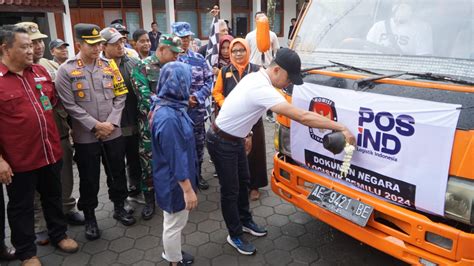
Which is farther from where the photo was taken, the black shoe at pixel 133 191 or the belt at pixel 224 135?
the black shoe at pixel 133 191

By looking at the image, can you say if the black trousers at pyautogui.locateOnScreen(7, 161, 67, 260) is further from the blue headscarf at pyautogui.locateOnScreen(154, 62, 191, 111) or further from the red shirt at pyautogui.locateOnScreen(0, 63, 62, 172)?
the blue headscarf at pyautogui.locateOnScreen(154, 62, 191, 111)

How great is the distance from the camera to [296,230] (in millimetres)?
3598

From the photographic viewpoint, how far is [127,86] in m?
3.78

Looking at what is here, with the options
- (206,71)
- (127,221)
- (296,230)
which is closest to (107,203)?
(127,221)

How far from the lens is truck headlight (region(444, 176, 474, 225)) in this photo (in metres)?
2.04

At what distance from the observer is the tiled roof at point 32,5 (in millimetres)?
9508

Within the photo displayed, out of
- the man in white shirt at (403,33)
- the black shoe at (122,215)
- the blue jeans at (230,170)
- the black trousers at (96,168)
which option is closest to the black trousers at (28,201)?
the black trousers at (96,168)

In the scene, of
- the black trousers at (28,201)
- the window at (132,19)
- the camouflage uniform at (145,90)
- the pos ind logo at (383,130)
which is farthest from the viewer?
the window at (132,19)

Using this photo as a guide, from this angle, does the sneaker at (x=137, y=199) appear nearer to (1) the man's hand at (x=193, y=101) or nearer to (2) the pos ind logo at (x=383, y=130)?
(1) the man's hand at (x=193, y=101)

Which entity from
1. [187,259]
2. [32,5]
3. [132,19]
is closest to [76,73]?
[187,259]

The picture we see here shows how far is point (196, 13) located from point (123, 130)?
12.6 meters

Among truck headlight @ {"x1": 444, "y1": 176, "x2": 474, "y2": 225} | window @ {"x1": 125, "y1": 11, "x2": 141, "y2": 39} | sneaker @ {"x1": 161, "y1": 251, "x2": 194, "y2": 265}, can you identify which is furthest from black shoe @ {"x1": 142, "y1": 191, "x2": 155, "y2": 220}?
window @ {"x1": 125, "y1": 11, "x2": 141, "y2": 39}

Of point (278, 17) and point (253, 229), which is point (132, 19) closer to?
point (278, 17)

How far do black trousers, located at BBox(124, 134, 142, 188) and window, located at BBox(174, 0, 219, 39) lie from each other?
11.9m
